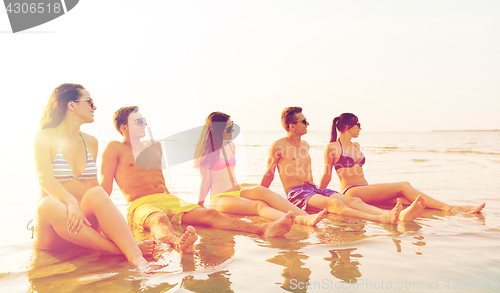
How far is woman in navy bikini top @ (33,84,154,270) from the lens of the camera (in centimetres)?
295

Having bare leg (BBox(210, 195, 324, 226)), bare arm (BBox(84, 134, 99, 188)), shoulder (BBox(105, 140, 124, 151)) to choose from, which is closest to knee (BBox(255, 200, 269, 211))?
bare leg (BBox(210, 195, 324, 226))

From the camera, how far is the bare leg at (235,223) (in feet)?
12.7

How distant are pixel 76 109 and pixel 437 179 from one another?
9.89 m

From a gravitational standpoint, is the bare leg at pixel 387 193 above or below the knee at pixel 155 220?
below

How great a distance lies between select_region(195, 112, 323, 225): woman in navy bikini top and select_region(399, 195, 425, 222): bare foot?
1967mm

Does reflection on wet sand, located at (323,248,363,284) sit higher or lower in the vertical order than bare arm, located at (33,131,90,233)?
lower

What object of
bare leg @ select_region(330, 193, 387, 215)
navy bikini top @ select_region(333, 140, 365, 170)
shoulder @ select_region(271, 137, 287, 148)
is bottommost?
bare leg @ select_region(330, 193, 387, 215)

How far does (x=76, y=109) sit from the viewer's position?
3367mm

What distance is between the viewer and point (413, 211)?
14.8 ft

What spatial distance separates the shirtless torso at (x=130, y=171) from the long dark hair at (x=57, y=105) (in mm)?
1187

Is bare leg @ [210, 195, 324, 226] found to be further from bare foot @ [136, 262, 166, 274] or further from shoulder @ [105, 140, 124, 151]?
bare foot @ [136, 262, 166, 274]

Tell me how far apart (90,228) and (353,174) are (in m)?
4.56

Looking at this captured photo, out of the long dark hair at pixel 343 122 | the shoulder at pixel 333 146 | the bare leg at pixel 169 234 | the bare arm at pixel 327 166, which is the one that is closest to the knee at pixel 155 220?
the bare leg at pixel 169 234

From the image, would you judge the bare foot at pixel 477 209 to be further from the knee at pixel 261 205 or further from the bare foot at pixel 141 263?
the bare foot at pixel 141 263
